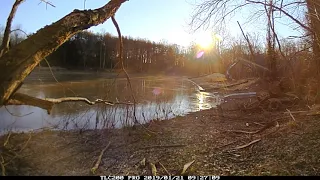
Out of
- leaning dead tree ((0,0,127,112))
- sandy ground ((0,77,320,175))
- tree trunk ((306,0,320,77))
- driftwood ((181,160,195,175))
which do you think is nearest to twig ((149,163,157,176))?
sandy ground ((0,77,320,175))

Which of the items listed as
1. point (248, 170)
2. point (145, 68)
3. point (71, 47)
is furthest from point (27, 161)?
point (145, 68)

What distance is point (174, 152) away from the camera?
591 cm

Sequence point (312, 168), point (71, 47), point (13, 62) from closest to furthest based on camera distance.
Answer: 1. point (13, 62)
2. point (312, 168)
3. point (71, 47)

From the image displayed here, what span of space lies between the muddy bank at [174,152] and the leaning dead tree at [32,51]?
165 cm

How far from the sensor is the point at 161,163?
5.12 meters

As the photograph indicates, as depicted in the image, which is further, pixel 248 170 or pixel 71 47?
pixel 71 47

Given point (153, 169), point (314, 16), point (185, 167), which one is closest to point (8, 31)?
point (153, 169)

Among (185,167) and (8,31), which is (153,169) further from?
(8,31)

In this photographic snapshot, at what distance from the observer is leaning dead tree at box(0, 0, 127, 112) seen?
129 inches

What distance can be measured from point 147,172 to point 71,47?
39765mm

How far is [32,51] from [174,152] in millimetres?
3537

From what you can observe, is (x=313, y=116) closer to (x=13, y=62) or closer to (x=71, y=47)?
(x=13, y=62)

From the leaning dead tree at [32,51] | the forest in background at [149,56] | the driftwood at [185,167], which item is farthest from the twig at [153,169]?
the forest in background at [149,56]

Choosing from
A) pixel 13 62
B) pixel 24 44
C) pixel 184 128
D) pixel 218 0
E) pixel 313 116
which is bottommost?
pixel 184 128
